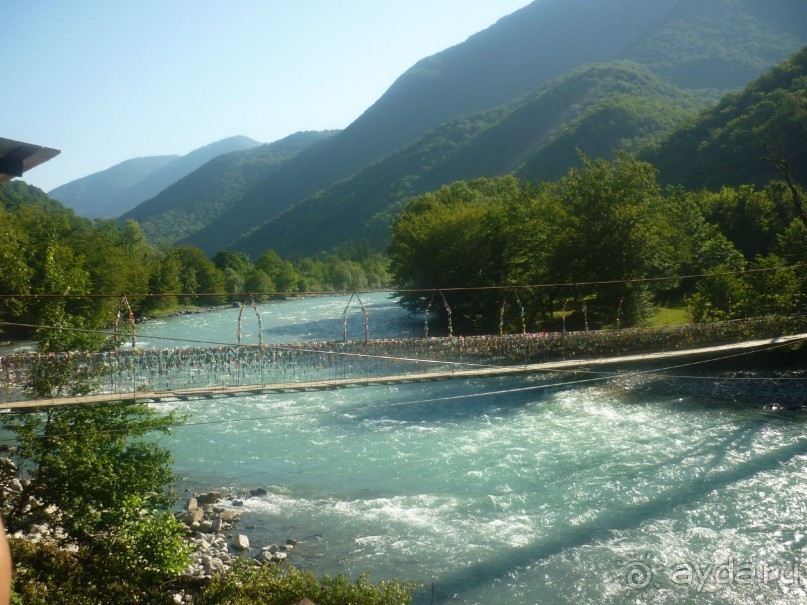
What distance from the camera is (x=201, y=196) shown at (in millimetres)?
130000

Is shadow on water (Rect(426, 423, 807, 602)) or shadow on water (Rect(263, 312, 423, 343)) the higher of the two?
shadow on water (Rect(263, 312, 423, 343))

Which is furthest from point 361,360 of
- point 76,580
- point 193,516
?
point 76,580

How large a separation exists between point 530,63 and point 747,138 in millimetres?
105146

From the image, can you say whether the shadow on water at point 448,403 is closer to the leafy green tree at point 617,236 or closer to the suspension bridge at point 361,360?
the suspension bridge at point 361,360

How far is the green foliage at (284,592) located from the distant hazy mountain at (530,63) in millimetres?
76877

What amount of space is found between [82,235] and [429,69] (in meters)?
124

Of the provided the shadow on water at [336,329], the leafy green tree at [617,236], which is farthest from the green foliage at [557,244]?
the shadow on water at [336,329]

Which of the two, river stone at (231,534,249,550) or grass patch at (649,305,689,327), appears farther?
grass patch at (649,305,689,327)

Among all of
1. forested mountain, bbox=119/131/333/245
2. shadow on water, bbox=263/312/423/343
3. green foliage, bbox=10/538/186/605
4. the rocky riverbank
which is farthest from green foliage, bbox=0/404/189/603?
forested mountain, bbox=119/131/333/245

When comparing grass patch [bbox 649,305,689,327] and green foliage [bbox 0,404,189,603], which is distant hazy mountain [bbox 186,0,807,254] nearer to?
grass patch [bbox 649,305,689,327]

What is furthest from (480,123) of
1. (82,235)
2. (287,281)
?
(82,235)

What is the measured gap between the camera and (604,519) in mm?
8398

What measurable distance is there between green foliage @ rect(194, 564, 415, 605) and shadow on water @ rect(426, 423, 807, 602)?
1.23 meters

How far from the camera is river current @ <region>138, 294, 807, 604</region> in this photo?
7.17 m
